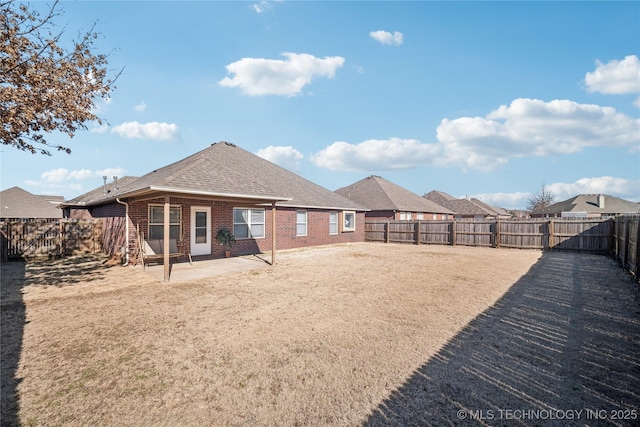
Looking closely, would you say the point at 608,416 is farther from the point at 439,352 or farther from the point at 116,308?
the point at 116,308

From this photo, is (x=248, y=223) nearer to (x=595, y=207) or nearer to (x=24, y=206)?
(x=24, y=206)

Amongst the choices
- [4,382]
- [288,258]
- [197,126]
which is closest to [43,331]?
[4,382]

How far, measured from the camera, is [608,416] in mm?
2727

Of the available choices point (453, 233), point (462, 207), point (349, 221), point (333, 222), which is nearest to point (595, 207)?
point (462, 207)

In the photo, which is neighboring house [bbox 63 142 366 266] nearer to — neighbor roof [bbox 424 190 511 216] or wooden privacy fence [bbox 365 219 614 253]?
wooden privacy fence [bbox 365 219 614 253]

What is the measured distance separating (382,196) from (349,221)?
670 cm

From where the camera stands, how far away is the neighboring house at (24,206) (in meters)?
27.3

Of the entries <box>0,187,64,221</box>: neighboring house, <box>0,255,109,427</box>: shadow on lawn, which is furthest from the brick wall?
<box>0,187,64,221</box>: neighboring house

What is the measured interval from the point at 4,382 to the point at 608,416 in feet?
20.8

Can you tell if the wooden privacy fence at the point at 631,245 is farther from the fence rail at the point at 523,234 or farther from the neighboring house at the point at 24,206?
the neighboring house at the point at 24,206

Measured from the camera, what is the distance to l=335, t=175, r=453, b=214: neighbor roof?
25.7 metres

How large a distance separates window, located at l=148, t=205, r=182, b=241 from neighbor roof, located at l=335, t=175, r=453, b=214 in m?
17.4

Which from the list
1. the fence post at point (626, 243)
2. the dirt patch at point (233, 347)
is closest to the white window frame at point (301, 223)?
the dirt patch at point (233, 347)

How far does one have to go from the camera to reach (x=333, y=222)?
19.8 m
